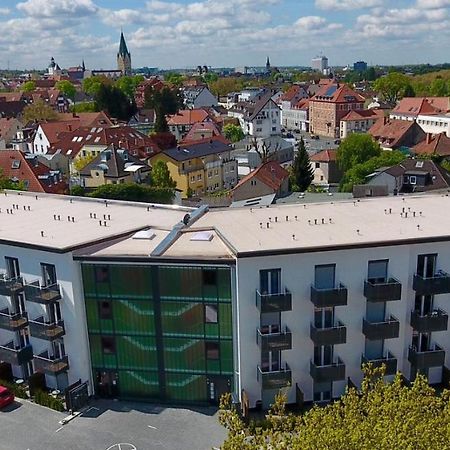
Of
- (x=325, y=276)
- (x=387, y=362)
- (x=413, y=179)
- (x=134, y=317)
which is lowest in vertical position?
(x=387, y=362)

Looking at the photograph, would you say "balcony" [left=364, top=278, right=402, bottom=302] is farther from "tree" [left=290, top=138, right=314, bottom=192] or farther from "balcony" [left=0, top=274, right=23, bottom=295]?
"tree" [left=290, top=138, right=314, bottom=192]

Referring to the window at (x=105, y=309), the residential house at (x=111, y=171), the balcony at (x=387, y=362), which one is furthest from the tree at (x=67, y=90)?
the balcony at (x=387, y=362)

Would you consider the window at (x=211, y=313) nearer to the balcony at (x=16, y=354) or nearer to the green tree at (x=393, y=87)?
the balcony at (x=16, y=354)

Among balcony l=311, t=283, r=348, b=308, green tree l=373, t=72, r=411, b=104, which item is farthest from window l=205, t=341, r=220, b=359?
green tree l=373, t=72, r=411, b=104

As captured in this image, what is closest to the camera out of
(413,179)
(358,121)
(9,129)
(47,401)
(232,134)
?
(47,401)

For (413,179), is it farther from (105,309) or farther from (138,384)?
(105,309)

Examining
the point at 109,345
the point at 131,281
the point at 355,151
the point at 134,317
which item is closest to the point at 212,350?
the point at 134,317

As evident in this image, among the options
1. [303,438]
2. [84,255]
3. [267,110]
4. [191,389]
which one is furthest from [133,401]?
[267,110]
